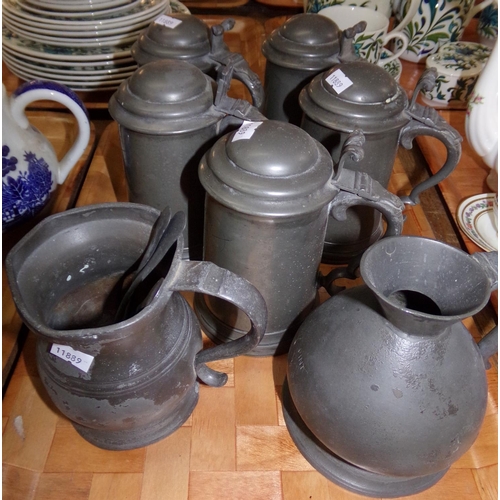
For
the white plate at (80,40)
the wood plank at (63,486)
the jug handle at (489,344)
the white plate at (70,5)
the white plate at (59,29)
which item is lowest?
the wood plank at (63,486)

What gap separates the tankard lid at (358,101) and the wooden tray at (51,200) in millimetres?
452

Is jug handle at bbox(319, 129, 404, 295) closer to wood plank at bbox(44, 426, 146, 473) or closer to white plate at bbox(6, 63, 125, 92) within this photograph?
wood plank at bbox(44, 426, 146, 473)

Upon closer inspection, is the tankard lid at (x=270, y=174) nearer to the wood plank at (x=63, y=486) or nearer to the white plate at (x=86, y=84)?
the wood plank at (x=63, y=486)

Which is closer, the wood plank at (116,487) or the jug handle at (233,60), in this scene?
the wood plank at (116,487)

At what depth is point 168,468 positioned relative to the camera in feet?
1.81

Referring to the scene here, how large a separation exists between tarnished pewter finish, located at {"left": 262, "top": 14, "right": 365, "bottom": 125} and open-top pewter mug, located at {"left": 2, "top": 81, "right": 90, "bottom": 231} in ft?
1.06

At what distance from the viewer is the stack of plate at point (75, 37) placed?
926 mm

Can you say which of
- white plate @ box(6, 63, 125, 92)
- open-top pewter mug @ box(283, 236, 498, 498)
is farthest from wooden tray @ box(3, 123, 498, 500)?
white plate @ box(6, 63, 125, 92)

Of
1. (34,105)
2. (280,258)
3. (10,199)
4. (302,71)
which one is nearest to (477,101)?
(302,71)

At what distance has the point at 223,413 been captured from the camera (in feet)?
2.00

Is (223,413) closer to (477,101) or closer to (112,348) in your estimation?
(112,348)

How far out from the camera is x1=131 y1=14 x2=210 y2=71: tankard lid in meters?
0.76

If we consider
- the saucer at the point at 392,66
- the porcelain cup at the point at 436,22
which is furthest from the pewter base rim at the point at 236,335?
the porcelain cup at the point at 436,22

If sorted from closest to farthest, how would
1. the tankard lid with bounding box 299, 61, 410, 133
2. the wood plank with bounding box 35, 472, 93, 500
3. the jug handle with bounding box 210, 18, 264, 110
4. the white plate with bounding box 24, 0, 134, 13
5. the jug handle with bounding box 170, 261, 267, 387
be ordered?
the jug handle with bounding box 170, 261, 267, 387, the wood plank with bounding box 35, 472, 93, 500, the tankard lid with bounding box 299, 61, 410, 133, the jug handle with bounding box 210, 18, 264, 110, the white plate with bounding box 24, 0, 134, 13
